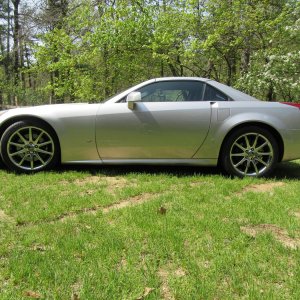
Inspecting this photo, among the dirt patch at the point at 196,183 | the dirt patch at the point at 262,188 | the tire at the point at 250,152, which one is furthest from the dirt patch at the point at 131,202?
the tire at the point at 250,152

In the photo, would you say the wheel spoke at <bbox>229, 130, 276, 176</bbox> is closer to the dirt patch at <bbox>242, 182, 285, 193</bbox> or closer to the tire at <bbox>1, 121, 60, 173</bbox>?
the dirt patch at <bbox>242, 182, 285, 193</bbox>

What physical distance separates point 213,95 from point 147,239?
2782 millimetres

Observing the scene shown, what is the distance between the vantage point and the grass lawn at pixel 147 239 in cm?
226

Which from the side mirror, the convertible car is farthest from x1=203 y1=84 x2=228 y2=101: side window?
the side mirror

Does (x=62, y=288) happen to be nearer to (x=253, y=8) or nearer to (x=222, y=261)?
(x=222, y=261)

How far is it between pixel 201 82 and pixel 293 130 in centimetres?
140

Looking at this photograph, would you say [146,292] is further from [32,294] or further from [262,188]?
[262,188]

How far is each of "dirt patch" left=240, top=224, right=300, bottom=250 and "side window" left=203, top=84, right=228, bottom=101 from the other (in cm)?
227

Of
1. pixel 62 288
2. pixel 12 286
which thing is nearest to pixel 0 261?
pixel 12 286

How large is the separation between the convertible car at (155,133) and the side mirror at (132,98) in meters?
0.01

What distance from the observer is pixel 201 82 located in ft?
17.0

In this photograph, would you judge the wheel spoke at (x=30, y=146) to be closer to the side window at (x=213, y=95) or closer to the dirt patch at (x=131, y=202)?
the dirt patch at (x=131, y=202)

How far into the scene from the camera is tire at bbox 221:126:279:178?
5.00m

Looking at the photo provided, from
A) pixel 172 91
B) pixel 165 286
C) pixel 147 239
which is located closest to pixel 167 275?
pixel 165 286
